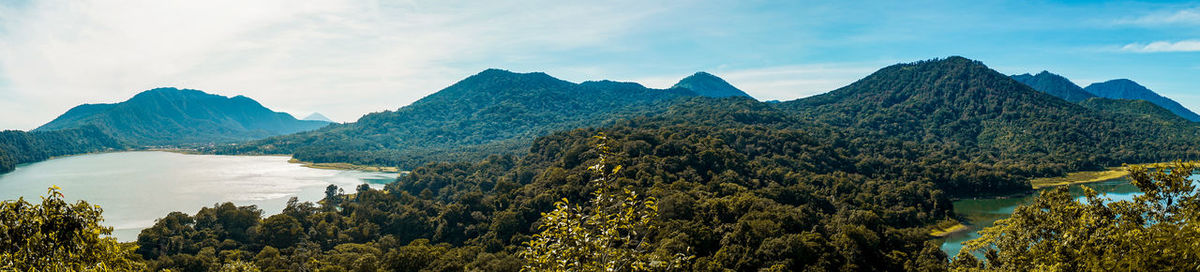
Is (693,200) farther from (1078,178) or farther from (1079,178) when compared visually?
(1079,178)

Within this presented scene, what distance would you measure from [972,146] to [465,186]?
407 ft

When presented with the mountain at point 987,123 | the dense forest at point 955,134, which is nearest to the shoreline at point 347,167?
the dense forest at point 955,134

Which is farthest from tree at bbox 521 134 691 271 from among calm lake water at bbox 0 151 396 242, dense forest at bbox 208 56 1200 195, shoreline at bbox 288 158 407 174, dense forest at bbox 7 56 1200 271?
shoreline at bbox 288 158 407 174

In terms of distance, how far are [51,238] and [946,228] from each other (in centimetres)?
6037

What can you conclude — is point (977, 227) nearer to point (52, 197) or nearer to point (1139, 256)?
point (1139, 256)

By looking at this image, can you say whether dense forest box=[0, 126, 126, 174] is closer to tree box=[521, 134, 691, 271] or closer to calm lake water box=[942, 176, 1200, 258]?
tree box=[521, 134, 691, 271]

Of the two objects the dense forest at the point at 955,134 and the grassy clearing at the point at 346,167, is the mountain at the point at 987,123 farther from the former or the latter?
the grassy clearing at the point at 346,167

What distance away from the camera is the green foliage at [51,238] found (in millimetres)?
6074

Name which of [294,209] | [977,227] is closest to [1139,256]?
[294,209]

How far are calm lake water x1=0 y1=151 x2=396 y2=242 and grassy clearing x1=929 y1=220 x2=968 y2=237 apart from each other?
228 ft

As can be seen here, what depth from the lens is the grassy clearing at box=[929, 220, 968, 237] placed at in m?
47.4

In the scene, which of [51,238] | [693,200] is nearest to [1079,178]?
[693,200]

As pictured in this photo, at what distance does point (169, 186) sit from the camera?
75.4 metres

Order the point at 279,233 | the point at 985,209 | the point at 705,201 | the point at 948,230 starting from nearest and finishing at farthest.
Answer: the point at 279,233, the point at 705,201, the point at 948,230, the point at 985,209
